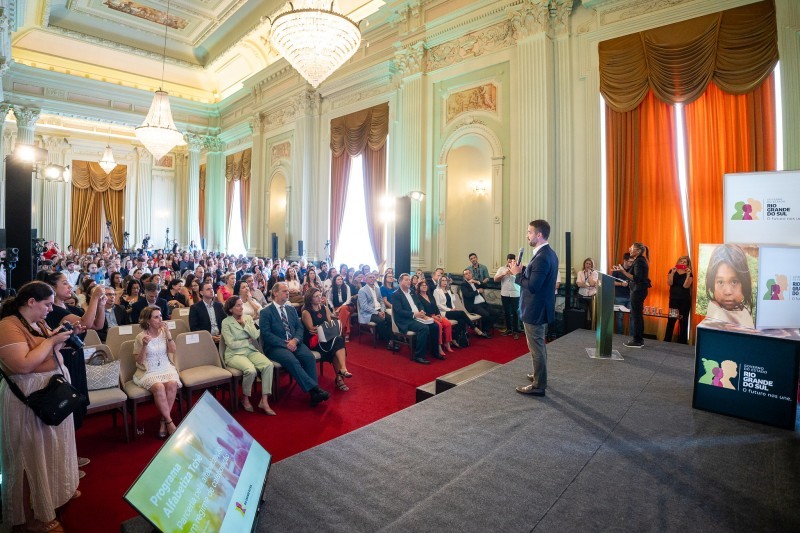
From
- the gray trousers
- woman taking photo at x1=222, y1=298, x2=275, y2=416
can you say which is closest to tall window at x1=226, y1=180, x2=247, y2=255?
woman taking photo at x1=222, y1=298, x2=275, y2=416

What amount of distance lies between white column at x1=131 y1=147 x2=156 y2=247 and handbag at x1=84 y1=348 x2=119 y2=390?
52.6ft

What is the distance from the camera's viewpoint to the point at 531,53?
666cm

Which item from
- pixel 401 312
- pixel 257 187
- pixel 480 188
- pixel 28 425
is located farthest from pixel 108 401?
pixel 257 187

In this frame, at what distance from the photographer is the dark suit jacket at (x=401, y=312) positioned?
18.3 feet

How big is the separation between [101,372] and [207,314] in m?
1.27

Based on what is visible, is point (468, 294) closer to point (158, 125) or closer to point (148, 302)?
point (148, 302)

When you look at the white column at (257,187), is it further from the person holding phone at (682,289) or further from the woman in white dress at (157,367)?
the person holding phone at (682,289)

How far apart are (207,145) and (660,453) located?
15729mm

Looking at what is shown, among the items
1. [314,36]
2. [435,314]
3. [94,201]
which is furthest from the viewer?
[94,201]

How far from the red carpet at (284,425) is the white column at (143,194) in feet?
49.9

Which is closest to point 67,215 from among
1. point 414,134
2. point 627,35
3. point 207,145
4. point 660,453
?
point 207,145

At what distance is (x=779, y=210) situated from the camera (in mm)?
2877

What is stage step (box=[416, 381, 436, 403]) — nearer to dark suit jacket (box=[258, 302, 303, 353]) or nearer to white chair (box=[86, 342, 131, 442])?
dark suit jacket (box=[258, 302, 303, 353])

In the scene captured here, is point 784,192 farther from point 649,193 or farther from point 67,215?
point 67,215
